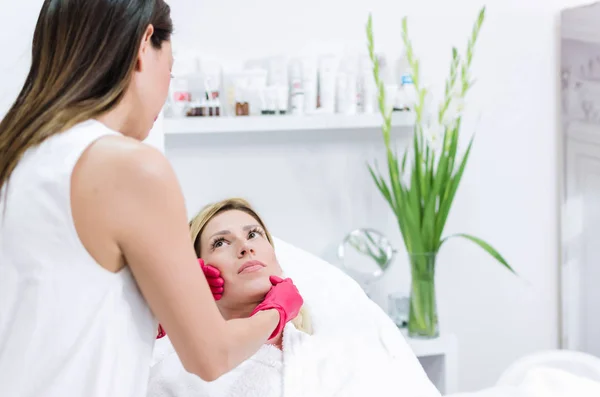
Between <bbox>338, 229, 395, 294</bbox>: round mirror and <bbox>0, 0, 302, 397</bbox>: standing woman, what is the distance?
1503 mm

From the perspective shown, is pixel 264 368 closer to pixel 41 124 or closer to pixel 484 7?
pixel 41 124

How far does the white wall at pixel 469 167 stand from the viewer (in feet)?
8.87

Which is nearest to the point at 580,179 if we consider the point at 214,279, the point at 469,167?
the point at 469,167

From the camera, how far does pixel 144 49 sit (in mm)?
1175

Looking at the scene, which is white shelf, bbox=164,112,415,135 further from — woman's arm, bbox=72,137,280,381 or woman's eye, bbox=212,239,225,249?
woman's arm, bbox=72,137,280,381

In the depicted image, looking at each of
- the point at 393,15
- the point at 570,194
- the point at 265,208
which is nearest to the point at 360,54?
the point at 393,15

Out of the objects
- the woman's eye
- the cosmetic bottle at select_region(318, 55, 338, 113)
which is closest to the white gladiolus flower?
the cosmetic bottle at select_region(318, 55, 338, 113)

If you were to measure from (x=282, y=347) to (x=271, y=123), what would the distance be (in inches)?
39.1

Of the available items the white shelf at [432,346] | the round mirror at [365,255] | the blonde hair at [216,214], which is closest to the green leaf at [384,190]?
the round mirror at [365,255]

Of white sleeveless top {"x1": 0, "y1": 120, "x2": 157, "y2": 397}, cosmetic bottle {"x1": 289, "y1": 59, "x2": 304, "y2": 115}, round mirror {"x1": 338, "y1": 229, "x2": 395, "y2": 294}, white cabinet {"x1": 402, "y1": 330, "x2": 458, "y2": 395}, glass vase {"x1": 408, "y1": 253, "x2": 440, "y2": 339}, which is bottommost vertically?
white cabinet {"x1": 402, "y1": 330, "x2": 458, "y2": 395}

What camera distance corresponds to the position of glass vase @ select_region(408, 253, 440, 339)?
2.62 meters

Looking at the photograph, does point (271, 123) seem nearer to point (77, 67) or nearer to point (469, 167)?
point (469, 167)

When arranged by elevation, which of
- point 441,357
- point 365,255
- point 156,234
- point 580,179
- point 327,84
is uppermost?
point 327,84

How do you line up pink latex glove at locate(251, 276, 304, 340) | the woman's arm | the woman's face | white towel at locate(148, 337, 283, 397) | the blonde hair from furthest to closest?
the blonde hair
the woman's face
white towel at locate(148, 337, 283, 397)
pink latex glove at locate(251, 276, 304, 340)
the woman's arm
